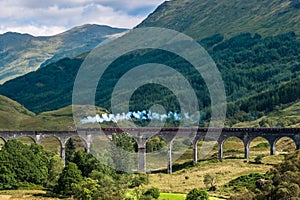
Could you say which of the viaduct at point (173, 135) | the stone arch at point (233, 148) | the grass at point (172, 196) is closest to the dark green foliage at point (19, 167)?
the grass at point (172, 196)

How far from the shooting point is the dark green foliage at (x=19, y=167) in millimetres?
81562

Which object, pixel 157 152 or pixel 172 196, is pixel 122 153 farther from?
pixel 157 152

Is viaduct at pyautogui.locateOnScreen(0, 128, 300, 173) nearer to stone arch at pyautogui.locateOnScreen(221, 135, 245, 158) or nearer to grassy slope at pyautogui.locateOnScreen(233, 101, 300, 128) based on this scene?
stone arch at pyautogui.locateOnScreen(221, 135, 245, 158)

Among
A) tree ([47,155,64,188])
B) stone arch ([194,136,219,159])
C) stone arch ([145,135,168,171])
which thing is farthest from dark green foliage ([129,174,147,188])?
stone arch ([145,135,168,171])

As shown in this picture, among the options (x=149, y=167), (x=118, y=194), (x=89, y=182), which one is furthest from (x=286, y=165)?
(x=149, y=167)

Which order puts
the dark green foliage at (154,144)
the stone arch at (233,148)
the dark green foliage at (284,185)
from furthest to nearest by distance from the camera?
the dark green foliage at (154,144), the stone arch at (233,148), the dark green foliage at (284,185)

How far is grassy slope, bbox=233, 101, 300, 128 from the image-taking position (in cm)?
15750

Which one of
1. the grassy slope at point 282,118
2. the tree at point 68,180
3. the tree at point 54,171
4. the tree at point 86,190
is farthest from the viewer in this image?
the grassy slope at point 282,118

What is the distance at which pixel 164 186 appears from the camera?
88.1 meters

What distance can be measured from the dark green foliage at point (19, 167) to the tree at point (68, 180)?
10.2 metres

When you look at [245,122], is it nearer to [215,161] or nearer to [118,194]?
[215,161]

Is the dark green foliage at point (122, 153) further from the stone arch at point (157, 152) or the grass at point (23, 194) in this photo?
the grass at point (23, 194)

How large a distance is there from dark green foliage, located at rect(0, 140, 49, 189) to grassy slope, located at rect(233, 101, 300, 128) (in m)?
86.2

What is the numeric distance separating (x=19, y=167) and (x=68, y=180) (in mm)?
14389
